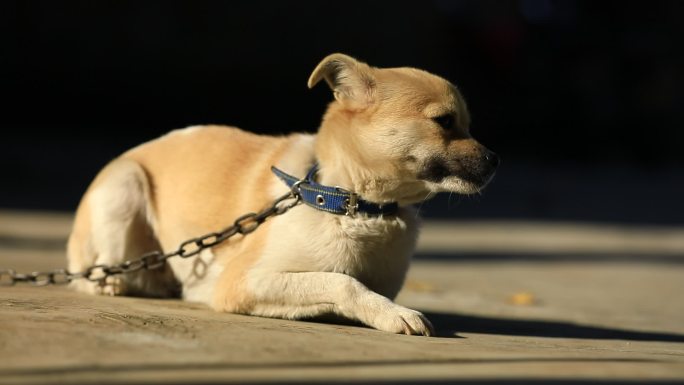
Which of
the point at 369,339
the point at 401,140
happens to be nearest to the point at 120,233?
the point at 401,140

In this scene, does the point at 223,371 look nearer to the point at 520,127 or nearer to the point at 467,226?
the point at 467,226

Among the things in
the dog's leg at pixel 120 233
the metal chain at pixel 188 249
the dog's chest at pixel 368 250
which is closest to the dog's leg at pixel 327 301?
the dog's chest at pixel 368 250

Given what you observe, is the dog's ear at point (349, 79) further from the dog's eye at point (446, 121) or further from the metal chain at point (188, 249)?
the metal chain at point (188, 249)

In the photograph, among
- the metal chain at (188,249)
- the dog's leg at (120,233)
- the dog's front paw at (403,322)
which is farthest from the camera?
the dog's leg at (120,233)

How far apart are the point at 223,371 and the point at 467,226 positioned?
8519 millimetres

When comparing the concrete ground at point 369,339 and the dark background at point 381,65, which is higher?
the dark background at point 381,65

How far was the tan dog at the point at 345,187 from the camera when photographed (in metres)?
4.70

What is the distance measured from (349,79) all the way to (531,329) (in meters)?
1.49

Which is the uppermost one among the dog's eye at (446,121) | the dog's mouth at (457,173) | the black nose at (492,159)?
the dog's eye at (446,121)

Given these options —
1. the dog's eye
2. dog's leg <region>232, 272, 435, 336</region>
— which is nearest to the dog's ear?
the dog's eye

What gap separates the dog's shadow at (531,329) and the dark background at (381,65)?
6.71 meters

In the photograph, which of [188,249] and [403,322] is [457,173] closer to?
[403,322]

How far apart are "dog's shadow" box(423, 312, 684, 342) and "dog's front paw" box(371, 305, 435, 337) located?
0.20m

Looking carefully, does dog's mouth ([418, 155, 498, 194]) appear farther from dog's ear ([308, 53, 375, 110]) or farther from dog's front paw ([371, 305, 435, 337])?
dog's front paw ([371, 305, 435, 337])
